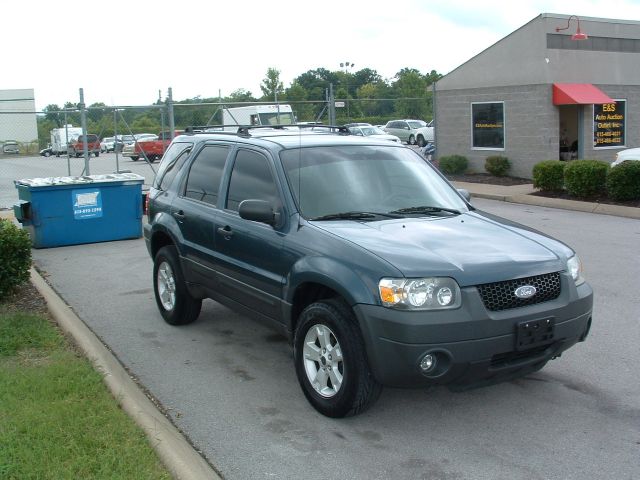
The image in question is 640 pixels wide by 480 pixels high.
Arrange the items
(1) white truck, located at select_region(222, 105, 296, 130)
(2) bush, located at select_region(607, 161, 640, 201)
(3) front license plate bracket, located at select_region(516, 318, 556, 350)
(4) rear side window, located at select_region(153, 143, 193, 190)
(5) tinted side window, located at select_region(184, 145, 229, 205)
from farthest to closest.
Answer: (1) white truck, located at select_region(222, 105, 296, 130)
(2) bush, located at select_region(607, 161, 640, 201)
(4) rear side window, located at select_region(153, 143, 193, 190)
(5) tinted side window, located at select_region(184, 145, 229, 205)
(3) front license plate bracket, located at select_region(516, 318, 556, 350)

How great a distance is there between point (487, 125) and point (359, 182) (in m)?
16.4

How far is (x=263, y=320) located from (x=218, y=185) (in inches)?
53.3

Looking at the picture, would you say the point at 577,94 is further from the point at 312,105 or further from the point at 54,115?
the point at 312,105

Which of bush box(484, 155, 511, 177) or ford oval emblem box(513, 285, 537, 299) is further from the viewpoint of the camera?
bush box(484, 155, 511, 177)

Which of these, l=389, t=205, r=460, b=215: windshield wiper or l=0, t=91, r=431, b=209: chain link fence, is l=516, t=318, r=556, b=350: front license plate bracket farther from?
l=0, t=91, r=431, b=209: chain link fence

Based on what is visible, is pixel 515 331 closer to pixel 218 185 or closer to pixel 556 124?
pixel 218 185

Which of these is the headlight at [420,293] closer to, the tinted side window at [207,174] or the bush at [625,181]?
the tinted side window at [207,174]

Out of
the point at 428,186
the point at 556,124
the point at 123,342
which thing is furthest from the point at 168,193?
the point at 556,124

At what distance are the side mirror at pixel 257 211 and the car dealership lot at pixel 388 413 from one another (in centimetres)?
130

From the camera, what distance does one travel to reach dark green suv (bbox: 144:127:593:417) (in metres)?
4.31

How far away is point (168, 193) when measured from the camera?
7.15m

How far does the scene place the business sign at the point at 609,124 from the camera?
68.0ft

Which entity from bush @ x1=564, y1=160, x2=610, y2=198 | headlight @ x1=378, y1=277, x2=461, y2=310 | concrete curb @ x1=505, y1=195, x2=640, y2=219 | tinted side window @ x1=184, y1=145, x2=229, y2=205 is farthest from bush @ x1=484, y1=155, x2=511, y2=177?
Answer: headlight @ x1=378, y1=277, x2=461, y2=310

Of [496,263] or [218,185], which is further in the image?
[218,185]
